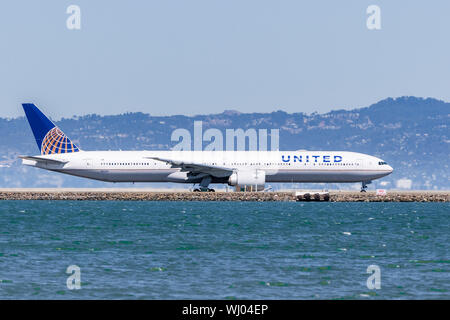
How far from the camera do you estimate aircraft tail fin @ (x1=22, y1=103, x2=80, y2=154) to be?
4085 inches

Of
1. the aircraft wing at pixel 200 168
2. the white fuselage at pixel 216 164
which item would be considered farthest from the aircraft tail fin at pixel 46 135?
the aircraft wing at pixel 200 168

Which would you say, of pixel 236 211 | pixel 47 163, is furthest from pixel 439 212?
pixel 47 163

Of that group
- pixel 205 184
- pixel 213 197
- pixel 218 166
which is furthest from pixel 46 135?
pixel 218 166

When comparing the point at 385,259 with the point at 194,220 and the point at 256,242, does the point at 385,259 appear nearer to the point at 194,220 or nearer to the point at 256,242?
the point at 256,242

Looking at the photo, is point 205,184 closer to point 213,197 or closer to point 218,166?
point 213,197

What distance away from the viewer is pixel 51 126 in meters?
107

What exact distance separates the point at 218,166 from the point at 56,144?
65.2ft

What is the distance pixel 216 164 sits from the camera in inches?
3819

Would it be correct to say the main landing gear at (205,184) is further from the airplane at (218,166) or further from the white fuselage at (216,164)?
the white fuselage at (216,164)

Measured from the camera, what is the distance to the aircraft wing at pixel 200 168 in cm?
9394

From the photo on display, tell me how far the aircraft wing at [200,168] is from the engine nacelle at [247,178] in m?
0.93

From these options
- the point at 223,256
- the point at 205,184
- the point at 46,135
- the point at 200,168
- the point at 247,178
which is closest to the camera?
the point at 223,256

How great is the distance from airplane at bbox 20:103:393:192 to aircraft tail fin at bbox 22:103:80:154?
4058 millimetres

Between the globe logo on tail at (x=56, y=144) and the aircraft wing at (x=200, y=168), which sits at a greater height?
the globe logo on tail at (x=56, y=144)
